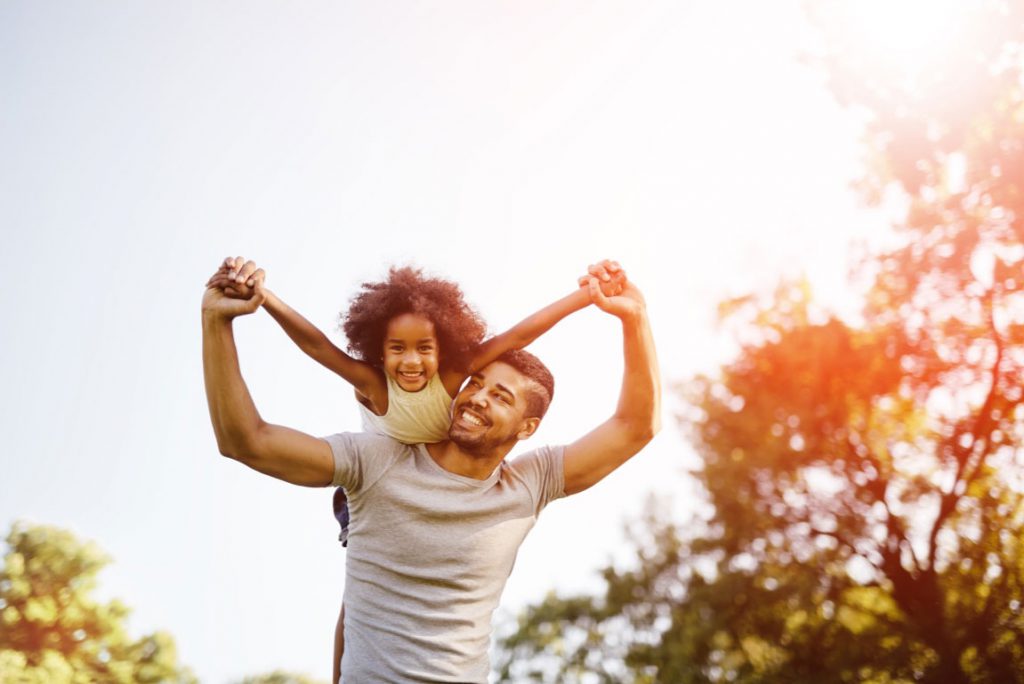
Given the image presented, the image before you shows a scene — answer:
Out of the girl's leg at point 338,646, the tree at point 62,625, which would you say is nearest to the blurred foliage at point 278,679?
the tree at point 62,625

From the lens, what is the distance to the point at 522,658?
57.6 ft

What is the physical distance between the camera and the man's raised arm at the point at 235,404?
7.10ft

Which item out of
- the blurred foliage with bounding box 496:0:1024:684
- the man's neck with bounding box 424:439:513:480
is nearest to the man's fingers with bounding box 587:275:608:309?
the man's neck with bounding box 424:439:513:480

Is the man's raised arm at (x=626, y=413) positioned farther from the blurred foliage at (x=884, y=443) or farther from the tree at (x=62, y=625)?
the tree at (x=62, y=625)

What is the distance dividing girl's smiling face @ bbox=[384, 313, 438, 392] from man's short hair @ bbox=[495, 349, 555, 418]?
0.20m

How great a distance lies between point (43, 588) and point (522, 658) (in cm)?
1405

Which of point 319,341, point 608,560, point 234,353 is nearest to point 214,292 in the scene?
point 234,353

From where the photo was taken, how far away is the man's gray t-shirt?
239cm

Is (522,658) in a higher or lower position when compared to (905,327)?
lower

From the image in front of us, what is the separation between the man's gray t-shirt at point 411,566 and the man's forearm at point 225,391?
0.82 ft

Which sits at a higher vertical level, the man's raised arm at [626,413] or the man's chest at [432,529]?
the man's raised arm at [626,413]

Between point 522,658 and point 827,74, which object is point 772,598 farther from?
point 827,74

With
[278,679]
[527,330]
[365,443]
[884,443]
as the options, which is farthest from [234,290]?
[278,679]

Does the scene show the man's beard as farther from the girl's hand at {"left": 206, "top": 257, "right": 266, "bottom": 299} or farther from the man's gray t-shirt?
the girl's hand at {"left": 206, "top": 257, "right": 266, "bottom": 299}
